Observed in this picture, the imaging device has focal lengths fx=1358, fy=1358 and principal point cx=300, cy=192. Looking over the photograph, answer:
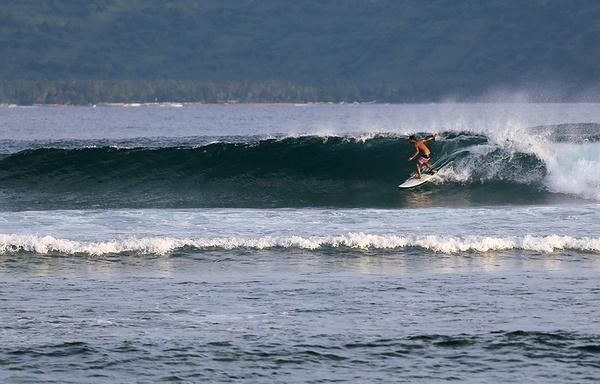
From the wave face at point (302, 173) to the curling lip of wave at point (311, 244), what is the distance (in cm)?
991

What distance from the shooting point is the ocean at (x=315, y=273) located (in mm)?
16859

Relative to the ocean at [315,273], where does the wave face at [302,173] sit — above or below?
above

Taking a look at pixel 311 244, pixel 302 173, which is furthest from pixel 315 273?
pixel 302 173

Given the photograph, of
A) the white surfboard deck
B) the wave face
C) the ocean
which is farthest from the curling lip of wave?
the white surfboard deck

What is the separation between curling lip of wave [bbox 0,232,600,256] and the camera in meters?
25.1

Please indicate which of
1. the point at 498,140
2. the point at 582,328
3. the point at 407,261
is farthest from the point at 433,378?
the point at 498,140

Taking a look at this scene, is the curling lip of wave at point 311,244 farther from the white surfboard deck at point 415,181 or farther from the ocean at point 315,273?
the white surfboard deck at point 415,181

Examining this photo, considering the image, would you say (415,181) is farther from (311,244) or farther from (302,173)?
(311,244)

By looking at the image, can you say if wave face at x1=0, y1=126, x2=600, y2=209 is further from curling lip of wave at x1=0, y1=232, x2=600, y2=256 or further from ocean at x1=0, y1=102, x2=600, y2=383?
curling lip of wave at x1=0, y1=232, x2=600, y2=256

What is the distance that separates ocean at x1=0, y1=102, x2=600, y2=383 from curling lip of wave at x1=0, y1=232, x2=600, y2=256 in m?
0.05

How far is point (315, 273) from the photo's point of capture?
2289cm

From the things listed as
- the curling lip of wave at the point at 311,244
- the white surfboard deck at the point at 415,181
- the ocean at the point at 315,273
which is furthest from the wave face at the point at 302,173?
the curling lip of wave at the point at 311,244

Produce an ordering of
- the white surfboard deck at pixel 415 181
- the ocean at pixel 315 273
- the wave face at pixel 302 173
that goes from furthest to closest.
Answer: the white surfboard deck at pixel 415 181, the wave face at pixel 302 173, the ocean at pixel 315 273

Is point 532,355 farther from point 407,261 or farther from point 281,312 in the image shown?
point 407,261
